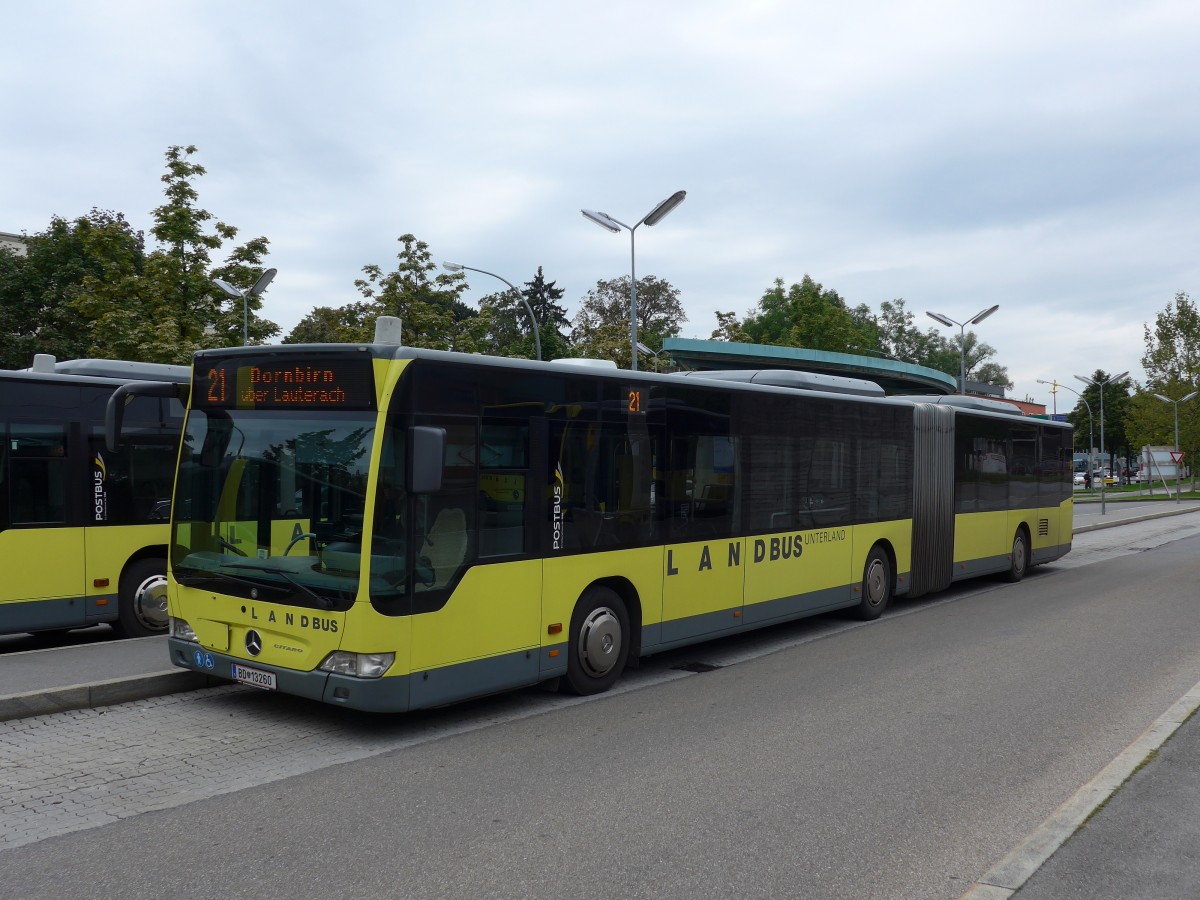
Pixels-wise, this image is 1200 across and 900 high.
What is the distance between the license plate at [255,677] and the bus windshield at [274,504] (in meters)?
0.54

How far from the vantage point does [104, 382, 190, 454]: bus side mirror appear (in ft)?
24.5

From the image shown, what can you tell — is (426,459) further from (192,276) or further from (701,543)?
(192,276)

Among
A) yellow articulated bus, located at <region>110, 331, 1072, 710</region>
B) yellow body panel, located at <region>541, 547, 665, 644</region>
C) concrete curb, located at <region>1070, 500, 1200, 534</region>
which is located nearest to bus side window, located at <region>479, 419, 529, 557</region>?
yellow articulated bus, located at <region>110, 331, 1072, 710</region>

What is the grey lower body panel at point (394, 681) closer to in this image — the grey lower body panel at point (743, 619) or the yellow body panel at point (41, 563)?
the grey lower body panel at point (743, 619)

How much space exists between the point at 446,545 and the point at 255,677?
168 centimetres

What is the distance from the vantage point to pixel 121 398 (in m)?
7.57

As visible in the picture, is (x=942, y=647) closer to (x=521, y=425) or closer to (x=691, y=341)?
(x=521, y=425)

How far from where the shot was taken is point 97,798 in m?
5.56

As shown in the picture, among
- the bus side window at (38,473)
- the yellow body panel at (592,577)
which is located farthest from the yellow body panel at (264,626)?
the bus side window at (38,473)

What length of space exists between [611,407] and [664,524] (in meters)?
1.25

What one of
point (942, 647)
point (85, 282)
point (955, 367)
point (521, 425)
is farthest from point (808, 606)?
point (955, 367)

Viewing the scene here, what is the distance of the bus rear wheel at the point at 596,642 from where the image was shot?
316 inches

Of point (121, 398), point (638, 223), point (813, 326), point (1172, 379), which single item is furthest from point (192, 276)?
point (1172, 379)

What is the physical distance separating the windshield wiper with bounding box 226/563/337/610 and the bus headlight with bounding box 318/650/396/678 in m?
0.32
